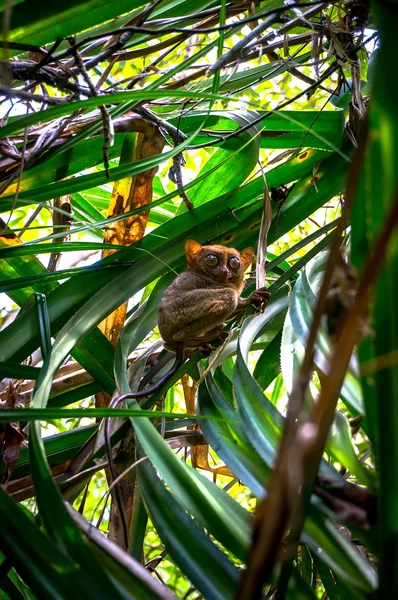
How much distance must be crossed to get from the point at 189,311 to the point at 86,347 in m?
0.42

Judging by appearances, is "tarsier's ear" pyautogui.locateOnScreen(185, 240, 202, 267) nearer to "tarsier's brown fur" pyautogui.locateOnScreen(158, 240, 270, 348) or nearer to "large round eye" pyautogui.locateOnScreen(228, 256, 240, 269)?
"tarsier's brown fur" pyautogui.locateOnScreen(158, 240, 270, 348)

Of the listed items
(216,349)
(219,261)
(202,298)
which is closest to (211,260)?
(219,261)

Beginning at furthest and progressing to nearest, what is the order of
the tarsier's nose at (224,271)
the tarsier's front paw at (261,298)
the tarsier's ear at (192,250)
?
the tarsier's nose at (224,271) < the tarsier's ear at (192,250) < the tarsier's front paw at (261,298)

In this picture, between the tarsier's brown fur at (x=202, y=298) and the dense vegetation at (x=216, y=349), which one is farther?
the tarsier's brown fur at (x=202, y=298)

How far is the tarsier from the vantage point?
2.40 m

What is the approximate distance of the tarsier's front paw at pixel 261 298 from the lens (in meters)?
2.14

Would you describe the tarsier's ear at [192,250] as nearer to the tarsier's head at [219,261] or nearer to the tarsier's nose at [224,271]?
the tarsier's head at [219,261]

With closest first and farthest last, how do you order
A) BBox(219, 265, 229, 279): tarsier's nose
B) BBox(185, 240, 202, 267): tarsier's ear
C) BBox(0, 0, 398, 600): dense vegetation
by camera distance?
BBox(0, 0, 398, 600): dense vegetation < BBox(185, 240, 202, 267): tarsier's ear < BBox(219, 265, 229, 279): tarsier's nose

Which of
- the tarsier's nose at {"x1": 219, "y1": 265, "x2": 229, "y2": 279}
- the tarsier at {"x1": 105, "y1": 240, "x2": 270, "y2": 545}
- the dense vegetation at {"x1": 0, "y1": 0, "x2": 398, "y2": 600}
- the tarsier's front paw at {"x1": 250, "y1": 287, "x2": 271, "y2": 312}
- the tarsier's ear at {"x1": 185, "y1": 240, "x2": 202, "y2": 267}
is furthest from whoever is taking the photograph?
the tarsier's nose at {"x1": 219, "y1": 265, "x2": 229, "y2": 279}

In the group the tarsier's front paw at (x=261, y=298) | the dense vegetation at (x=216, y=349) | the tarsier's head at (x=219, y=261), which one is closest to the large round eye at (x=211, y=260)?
the tarsier's head at (x=219, y=261)

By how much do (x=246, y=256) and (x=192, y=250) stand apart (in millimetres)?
276

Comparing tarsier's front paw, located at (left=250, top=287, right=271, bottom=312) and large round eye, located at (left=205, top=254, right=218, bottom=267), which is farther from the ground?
large round eye, located at (left=205, top=254, right=218, bottom=267)

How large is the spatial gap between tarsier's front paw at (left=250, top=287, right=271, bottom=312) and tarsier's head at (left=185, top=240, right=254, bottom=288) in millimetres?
394

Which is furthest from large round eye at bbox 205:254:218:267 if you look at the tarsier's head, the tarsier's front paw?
the tarsier's front paw
